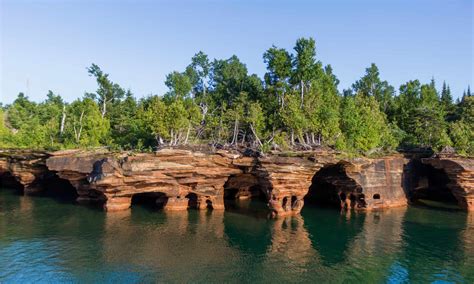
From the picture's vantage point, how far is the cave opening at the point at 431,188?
45.1 m

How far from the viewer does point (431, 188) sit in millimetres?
47125

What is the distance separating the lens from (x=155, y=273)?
21.7 metres

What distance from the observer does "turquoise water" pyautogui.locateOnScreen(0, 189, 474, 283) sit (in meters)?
22.0

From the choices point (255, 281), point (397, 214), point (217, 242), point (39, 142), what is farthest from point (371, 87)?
point (39, 142)

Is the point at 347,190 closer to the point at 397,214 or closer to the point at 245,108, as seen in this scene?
the point at 397,214

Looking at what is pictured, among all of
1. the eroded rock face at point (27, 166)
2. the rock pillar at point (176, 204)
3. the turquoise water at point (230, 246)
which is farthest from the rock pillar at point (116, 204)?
the eroded rock face at point (27, 166)

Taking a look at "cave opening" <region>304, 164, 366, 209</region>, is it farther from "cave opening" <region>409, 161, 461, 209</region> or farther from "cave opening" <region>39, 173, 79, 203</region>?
"cave opening" <region>39, 173, 79, 203</region>

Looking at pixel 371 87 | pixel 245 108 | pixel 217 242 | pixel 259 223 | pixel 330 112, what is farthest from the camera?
pixel 371 87

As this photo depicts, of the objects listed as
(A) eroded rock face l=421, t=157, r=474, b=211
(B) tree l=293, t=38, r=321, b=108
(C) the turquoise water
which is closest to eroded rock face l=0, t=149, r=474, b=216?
(A) eroded rock face l=421, t=157, r=474, b=211

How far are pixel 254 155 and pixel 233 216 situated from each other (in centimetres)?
714

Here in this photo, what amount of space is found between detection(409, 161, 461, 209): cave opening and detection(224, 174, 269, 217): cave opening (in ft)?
68.4

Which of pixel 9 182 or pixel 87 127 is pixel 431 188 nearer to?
pixel 87 127

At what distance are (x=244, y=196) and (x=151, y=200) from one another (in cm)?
1274

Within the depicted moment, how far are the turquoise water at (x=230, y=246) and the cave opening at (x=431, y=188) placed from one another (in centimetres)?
702
